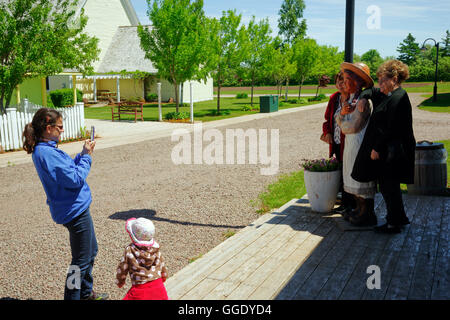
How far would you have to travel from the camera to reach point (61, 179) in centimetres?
322

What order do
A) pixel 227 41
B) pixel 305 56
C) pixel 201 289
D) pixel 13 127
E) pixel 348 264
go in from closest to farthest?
1. pixel 201 289
2. pixel 348 264
3. pixel 13 127
4. pixel 227 41
5. pixel 305 56

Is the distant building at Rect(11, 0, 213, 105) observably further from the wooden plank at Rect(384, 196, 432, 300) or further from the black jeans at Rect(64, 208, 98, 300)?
the black jeans at Rect(64, 208, 98, 300)

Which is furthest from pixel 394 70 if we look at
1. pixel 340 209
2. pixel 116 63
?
pixel 116 63

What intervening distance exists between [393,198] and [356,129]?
0.90 meters

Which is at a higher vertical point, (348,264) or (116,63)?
(116,63)

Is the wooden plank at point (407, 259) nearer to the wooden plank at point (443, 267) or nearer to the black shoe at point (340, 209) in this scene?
the wooden plank at point (443, 267)

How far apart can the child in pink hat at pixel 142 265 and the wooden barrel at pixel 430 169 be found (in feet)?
15.8

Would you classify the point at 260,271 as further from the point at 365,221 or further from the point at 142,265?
the point at 365,221

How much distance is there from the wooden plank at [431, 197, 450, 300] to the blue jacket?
9.68 feet
